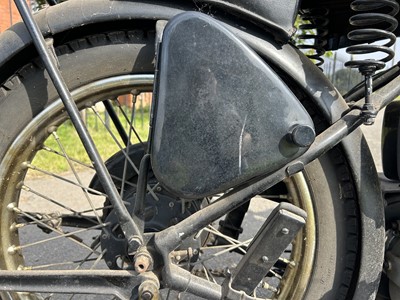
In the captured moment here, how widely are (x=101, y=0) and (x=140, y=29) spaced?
132mm

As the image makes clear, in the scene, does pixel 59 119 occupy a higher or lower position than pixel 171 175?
higher

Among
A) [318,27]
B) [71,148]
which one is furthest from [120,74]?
[71,148]

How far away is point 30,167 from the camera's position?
4.31 feet

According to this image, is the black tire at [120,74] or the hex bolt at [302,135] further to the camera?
the black tire at [120,74]

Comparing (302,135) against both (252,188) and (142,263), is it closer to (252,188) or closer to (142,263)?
(252,188)

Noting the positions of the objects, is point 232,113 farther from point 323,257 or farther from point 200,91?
point 323,257

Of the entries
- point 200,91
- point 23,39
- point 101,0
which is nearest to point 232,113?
point 200,91

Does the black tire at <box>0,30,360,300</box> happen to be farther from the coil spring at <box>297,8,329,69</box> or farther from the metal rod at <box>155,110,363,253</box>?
the coil spring at <box>297,8,329,69</box>

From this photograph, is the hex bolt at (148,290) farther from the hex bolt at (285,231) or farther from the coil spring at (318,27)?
the coil spring at (318,27)

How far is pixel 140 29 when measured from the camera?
1.22 meters

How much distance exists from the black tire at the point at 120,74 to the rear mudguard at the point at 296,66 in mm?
36

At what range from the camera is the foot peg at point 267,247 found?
1.17m

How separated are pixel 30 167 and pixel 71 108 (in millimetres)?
308

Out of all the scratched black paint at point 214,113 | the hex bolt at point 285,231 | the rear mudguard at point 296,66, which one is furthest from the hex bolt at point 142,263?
the rear mudguard at point 296,66
